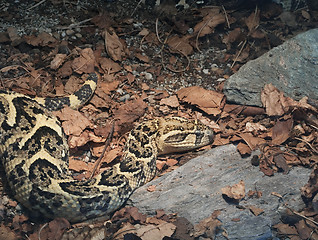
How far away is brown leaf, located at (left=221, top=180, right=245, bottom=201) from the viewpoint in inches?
171

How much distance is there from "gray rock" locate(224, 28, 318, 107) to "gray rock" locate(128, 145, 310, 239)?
911mm

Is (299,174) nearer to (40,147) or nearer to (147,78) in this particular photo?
(147,78)

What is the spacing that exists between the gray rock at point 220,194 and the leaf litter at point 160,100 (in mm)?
74

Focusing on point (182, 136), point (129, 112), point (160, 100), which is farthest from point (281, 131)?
point (129, 112)

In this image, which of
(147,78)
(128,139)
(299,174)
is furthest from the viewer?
(147,78)

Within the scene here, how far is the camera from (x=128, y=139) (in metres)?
4.99

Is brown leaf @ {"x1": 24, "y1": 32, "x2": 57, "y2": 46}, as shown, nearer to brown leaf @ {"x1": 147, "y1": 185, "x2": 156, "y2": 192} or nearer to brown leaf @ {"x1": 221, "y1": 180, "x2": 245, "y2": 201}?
brown leaf @ {"x1": 147, "y1": 185, "x2": 156, "y2": 192}

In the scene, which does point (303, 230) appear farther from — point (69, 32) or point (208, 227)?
point (69, 32)

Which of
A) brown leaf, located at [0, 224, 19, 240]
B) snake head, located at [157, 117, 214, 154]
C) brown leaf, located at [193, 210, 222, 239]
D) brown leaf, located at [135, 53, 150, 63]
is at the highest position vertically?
brown leaf, located at [135, 53, 150, 63]

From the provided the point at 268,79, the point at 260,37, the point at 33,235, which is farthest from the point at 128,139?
the point at 260,37

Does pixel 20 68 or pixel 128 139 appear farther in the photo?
pixel 20 68

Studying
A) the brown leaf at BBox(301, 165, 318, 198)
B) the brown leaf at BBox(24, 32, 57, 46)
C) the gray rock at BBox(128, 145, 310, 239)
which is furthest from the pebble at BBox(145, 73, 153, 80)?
the brown leaf at BBox(301, 165, 318, 198)

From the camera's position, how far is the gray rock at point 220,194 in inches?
164

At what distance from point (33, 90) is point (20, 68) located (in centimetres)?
41
